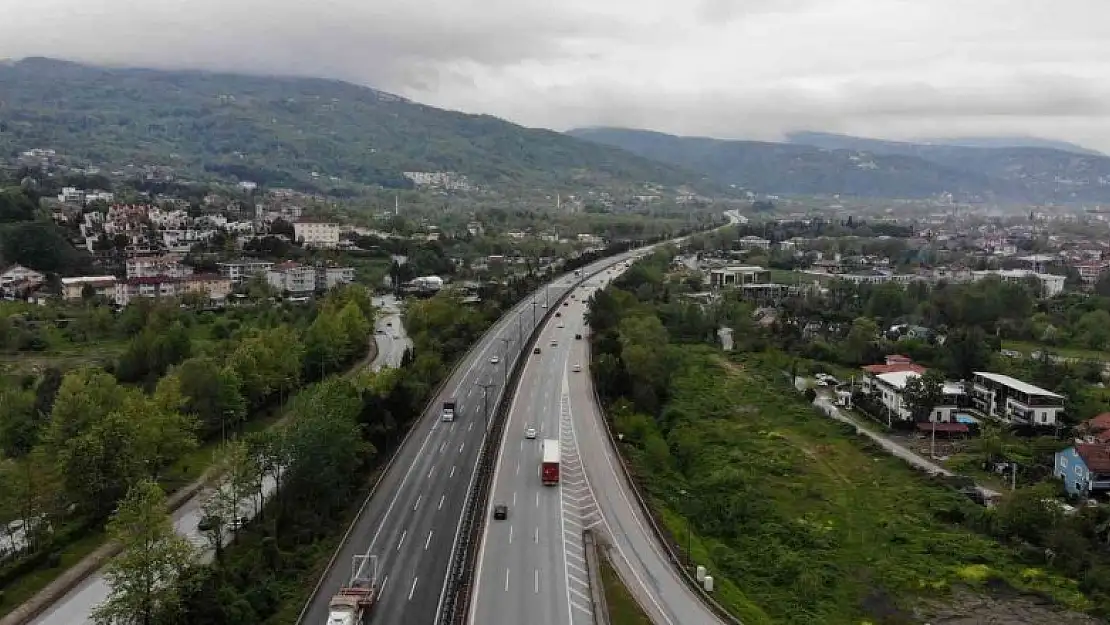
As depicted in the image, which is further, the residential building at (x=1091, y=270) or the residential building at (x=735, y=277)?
the residential building at (x=1091, y=270)

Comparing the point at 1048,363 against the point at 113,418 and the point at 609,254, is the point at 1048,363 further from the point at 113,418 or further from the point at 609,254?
the point at 609,254

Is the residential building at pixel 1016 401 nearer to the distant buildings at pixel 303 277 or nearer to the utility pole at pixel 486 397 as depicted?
the utility pole at pixel 486 397

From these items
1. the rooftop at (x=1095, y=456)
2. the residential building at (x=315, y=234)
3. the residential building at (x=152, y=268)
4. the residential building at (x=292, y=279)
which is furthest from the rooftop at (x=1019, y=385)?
the residential building at (x=315, y=234)

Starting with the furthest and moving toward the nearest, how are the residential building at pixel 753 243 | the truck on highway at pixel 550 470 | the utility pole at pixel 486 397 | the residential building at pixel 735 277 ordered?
the residential building at pixel 753 243
the residential building at pixel 735 277
the utility pole at pixel 486 397
the truck on highway at pixel 550 470

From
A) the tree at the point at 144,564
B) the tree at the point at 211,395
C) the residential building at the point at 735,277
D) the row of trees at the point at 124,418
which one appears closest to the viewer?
the tree at the point at 144,564

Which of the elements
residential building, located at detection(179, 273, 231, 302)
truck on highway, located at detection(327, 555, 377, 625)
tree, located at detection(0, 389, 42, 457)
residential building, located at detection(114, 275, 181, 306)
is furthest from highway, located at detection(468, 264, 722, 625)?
residential building, located at detection(114, 275, 181, 306)

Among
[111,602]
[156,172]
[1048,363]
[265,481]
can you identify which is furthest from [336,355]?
[156,172]
